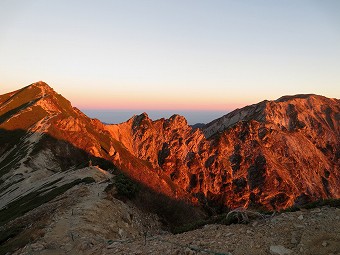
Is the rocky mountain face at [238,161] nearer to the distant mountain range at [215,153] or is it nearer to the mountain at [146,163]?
the distant mountain range at [215,153]

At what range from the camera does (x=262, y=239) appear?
1251cm

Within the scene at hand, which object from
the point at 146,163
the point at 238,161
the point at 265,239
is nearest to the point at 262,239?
the point at 265,239

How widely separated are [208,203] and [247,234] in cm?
12324

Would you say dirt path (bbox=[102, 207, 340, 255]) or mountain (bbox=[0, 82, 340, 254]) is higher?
dirt path (bbox=[102, 207, 340, 255])

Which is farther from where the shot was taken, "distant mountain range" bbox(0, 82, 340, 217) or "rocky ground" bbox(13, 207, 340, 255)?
"distant mountain range" bbox(0, 82, 340, 217)

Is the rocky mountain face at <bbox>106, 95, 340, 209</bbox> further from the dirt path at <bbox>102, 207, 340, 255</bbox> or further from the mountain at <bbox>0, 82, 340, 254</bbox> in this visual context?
the dirt path at <bbox>102, 207, 340, 255</bbox>

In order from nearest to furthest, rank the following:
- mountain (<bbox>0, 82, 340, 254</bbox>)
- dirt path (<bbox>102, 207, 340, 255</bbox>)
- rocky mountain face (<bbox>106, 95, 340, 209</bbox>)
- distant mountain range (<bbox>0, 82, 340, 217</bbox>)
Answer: dirt path (<bbox>102, 207, 340, 255</bbox>) < mountain (<bbox>0, 82, 340, 254</bbox>) < distant mountain range (<bbox>0, 82, 340, 217</bbox>) < rocky mountain face (<bbox>106, 95, 340, 209</bbox>)

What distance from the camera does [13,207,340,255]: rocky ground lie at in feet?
37.6

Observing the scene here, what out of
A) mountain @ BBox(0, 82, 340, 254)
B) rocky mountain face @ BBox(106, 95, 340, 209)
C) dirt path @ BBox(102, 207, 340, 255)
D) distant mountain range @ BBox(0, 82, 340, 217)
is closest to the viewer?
dirt path @ BBox(102, 207, 340, 255)

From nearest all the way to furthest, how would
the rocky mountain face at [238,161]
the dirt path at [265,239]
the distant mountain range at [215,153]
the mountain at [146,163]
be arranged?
the dirt path at [265,239] < the mountain at [146,163] < the distant mountain range at [215,153] < the rocky mountain face at [238,161]

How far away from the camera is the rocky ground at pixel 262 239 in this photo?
1146 cm

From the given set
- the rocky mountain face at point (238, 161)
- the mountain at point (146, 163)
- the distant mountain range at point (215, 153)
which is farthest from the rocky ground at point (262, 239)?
the rocky mountain face at point (238, 161)

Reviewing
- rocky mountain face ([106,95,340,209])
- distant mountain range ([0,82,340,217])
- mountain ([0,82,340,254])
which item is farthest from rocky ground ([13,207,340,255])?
rocky mountain face ([106,95,340,209])

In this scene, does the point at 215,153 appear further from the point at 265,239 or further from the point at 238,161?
the point at 265,239
